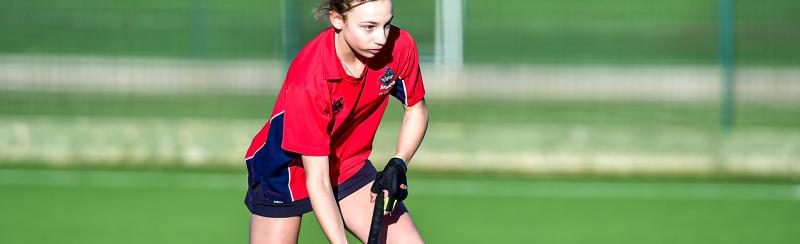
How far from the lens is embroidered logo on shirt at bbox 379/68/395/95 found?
4.20 m

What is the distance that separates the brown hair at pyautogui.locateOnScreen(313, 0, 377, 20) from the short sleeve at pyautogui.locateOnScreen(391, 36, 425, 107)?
341mm

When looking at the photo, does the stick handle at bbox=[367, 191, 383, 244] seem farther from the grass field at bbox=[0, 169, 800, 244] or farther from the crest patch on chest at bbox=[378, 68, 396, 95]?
the grass field at bbox=[0, 169, 800, 244]

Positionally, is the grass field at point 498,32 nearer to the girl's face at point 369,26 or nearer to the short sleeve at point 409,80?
the short sleeve at point 409,80

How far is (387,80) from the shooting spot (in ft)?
13.8

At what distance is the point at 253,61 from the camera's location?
1021 centimetres

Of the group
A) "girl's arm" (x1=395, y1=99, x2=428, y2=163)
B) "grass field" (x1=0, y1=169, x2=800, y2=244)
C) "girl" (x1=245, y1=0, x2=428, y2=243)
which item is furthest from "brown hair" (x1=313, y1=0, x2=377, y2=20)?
"grass field" (x1=0, y1=169, x2=800, y2=244)

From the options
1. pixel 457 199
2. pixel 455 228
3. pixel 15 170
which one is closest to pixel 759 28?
pixel 457 199

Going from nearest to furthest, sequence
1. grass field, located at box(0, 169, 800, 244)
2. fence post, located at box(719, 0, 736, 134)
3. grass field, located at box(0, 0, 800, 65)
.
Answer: grass field, located at box(0, 169, 800, 244) → fence post, located at box(719, 0, 736, 134) → grass field, located at box(0, 0, 800, 65)

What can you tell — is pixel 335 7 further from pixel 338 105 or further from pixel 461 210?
pixel 461 210

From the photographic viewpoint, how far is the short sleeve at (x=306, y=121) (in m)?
3.92

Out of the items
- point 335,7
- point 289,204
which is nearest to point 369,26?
point 335,7

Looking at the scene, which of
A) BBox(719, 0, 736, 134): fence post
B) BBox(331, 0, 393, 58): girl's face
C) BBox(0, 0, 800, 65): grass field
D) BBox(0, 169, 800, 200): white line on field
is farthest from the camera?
BBox(0, 0, 800, 65): grass field

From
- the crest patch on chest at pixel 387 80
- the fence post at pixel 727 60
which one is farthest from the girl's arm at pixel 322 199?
the fence post at pixel 727 60

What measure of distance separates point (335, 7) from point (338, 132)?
0.54m
